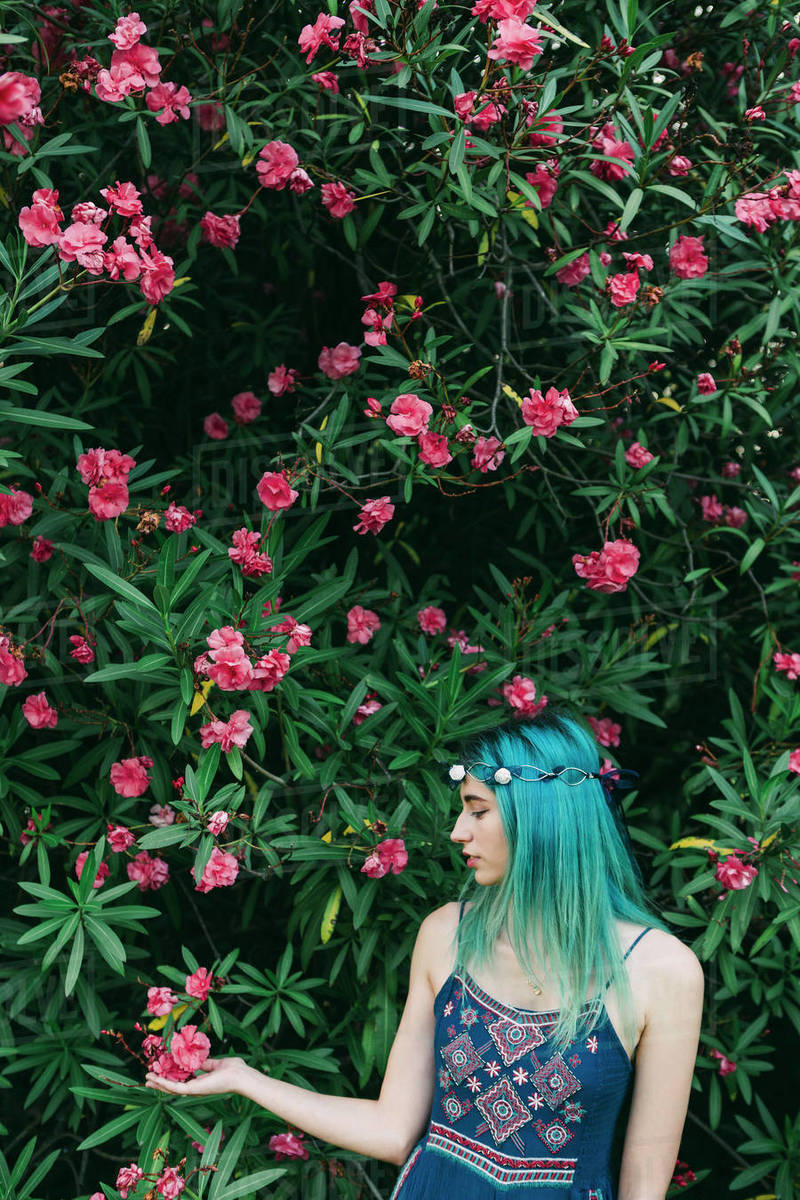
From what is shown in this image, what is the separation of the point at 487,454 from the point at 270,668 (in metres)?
0.64

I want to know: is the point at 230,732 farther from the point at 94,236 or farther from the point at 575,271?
the point at 575,271

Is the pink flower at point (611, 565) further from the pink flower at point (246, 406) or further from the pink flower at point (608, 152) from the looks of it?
the pink flower at point (246, 406)

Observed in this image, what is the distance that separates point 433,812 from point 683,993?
0.67 metres

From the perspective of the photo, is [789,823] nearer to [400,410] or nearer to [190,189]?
[400,410]

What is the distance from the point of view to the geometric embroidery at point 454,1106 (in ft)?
5.19

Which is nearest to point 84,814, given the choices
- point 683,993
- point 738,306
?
point 683,993

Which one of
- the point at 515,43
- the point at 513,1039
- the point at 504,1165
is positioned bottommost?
the point at 504,1165

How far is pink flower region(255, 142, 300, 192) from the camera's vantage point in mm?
2109

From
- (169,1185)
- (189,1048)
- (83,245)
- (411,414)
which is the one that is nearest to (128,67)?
(83,245)

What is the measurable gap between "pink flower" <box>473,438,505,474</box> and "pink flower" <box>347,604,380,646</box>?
408mm

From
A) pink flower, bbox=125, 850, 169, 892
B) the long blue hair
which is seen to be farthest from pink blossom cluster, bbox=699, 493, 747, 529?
pink flower, bbox=125, 850, 169, 892

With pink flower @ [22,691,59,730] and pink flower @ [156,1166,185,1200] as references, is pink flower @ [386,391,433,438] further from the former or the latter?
pink flower @ [156,1166,185,1200]

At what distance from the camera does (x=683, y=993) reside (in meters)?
1.51

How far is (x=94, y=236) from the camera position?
5.81 feet
